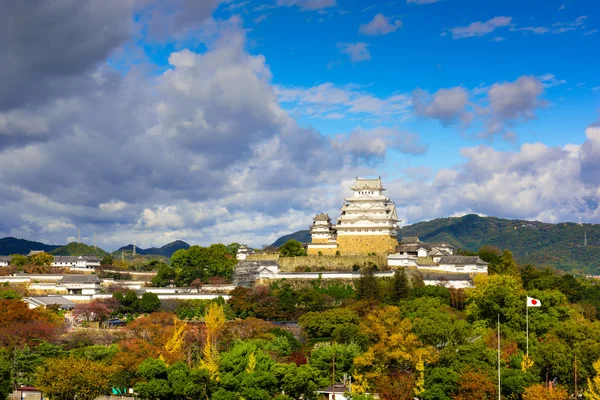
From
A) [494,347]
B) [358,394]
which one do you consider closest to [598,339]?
[494,347]

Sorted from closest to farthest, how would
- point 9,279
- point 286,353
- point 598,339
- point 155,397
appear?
point 155,397, point 598,339, point 286,353, point 9,279


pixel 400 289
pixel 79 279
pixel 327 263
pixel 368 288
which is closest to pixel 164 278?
pixel 79 279

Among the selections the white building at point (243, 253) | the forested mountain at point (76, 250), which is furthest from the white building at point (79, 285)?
the forested mountain at point (76, 250)

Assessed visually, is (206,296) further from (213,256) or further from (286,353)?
(286,353)

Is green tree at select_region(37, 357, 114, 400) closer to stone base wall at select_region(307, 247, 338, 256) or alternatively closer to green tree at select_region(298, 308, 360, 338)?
green tree at select_region(298, 308, 360, 338)

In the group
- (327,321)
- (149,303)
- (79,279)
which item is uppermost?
(79,279)

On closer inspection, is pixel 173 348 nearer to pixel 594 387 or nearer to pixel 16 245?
pixel 594 387

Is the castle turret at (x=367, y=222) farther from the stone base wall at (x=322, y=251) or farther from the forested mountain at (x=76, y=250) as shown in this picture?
the forested mountain at (x=76, y=250)
